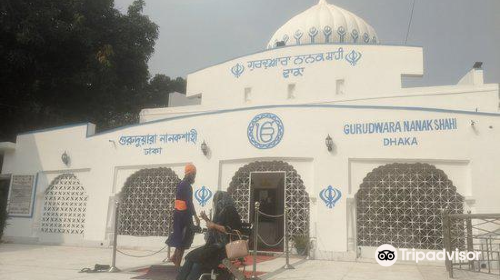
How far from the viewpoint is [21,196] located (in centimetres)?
1190

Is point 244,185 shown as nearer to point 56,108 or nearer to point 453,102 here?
point 453,102

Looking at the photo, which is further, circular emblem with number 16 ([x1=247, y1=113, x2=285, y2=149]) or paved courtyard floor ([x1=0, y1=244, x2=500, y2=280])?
circular emblem with number 16 ([x1=247, y1=113, x2=285, y2=149])

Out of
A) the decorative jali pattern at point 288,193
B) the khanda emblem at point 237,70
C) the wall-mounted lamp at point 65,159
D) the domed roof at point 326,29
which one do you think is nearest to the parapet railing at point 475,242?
the decorative jali pattern at point 288,193

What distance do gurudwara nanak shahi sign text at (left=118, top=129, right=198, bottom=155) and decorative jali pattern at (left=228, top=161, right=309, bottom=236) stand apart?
1539 millimetres

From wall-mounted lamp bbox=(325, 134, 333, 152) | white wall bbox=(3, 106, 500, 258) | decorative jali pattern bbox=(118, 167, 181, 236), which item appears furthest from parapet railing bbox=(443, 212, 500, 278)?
decorative jali pattern bbox=(118, 167, 181, 236)

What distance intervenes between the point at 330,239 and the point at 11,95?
12.9 metres

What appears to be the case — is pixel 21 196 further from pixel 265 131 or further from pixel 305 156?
pixel 305 156

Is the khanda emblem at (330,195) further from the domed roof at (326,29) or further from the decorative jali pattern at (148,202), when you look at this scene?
the domed roof at (326,29)

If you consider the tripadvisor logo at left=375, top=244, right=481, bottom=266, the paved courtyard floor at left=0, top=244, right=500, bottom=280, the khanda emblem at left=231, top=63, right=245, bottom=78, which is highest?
the khanda emblem at left=231, top=63, right=245, bottom=78

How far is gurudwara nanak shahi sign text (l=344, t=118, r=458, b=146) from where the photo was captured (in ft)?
27.5

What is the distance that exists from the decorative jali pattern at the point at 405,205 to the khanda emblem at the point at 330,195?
444mm

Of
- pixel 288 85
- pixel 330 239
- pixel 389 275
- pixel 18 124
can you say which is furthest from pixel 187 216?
pixel 18 124

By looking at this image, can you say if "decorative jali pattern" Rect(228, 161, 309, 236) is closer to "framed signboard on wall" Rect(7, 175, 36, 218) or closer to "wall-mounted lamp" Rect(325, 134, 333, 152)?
"wall-mounted lamp" Rect(325, 134, 333, 152)

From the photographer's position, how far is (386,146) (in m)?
8.62
